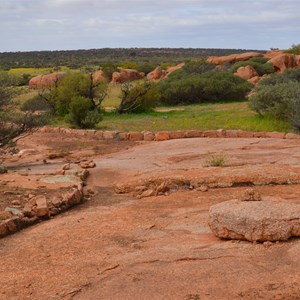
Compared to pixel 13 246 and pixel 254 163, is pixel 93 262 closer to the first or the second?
pixel 13 246

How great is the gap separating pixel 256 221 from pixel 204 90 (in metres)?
19.3

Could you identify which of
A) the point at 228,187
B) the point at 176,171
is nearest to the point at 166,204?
the point at 228,187

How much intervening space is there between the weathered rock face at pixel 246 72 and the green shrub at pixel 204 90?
5.85 metres

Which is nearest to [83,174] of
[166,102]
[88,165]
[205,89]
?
[88,165]

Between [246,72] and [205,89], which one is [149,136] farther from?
[246,72]

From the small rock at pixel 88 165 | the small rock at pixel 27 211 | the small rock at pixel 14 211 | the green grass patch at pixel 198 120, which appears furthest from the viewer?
the green grass patch at pixel 198 120

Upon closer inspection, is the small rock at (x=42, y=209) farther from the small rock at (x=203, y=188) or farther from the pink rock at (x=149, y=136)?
the pink rock at (x=149, y=136)

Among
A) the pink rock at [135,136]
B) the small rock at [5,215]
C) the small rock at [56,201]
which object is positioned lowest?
the pink rock at [135,136]

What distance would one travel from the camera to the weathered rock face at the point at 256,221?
6.27 m

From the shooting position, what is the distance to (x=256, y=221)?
6316 millimetres

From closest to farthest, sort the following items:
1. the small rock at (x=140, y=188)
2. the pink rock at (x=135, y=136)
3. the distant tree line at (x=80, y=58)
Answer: the small rock at (x=140, y=188), the pink rock at (x=135, y=136), the distant tree line at (x=80, y=58)

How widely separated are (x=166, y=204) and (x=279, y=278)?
3.70 meters

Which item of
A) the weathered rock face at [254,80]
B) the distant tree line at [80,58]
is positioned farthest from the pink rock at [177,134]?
the distant tree line at [80,58]

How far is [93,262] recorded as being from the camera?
6.27 m
